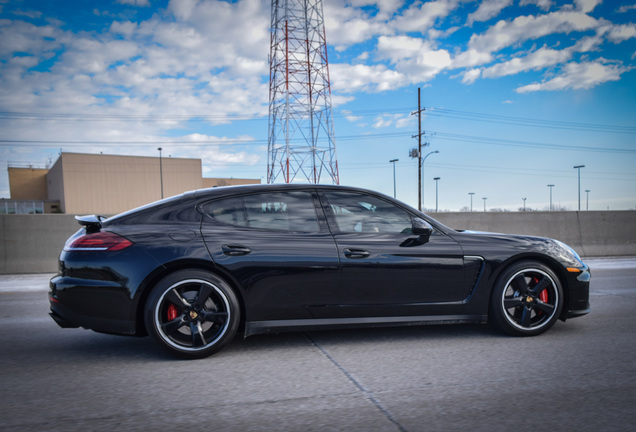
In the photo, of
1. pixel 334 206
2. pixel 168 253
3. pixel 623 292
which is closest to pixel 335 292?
pixel 334 206

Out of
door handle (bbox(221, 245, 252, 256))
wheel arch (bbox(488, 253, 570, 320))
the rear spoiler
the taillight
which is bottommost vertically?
wheel arch (bbox(488, 253, 570, 320))

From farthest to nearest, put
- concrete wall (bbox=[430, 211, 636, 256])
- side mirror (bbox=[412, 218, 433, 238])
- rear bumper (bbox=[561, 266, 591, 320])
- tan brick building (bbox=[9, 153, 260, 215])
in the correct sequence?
tan brick building (bbox=[9, 153, 260, 215]) → concrete wall (bbox=[430, 211, 636, 256]) → rear bumper (bbox=[561, 266, 591, 320]) → side mirror (bbox=[412, 218, 433, 238])

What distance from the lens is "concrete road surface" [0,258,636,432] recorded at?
2.50 meters

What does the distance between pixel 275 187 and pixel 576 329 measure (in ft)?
10.6

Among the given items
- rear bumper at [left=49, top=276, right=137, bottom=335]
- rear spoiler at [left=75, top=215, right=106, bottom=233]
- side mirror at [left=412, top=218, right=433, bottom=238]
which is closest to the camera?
rear bumper at [left=49, top=276, right=137, bottom=335]

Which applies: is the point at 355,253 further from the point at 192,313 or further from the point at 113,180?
the point at 113,180

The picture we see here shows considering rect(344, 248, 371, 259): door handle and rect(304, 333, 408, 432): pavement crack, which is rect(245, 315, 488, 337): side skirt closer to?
rect(304, 333, 408, 432): pavement crack

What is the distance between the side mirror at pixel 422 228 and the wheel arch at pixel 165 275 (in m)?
1.59

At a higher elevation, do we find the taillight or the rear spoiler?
the rear spoiler

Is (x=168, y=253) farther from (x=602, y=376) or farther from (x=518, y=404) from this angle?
(x=602, y=376)

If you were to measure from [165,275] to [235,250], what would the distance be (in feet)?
1.89

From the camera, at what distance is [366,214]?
13.5 feet

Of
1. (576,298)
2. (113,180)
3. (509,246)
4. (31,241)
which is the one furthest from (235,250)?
(113,180)

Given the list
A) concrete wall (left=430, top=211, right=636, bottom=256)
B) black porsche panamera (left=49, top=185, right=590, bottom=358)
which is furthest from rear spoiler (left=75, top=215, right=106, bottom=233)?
concrete wall (left=430, top=211, right=636, bottom=256)
